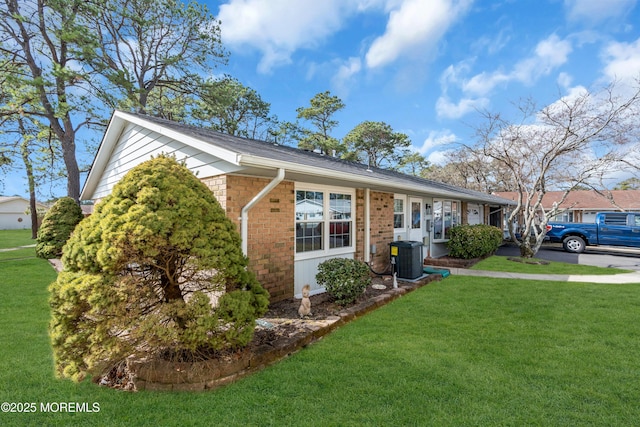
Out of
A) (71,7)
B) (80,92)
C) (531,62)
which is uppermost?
(71,7)

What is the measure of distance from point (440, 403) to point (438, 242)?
913cm

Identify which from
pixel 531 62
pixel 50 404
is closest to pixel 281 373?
pixel 50 404

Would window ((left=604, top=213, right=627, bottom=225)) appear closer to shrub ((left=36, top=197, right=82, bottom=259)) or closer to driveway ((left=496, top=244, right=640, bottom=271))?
driveway ((left=496, top=244, right=640, bottom=271))

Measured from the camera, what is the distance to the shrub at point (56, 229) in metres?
10.8

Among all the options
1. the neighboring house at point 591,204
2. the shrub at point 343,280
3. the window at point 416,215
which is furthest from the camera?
the neighboring house at point 591,204

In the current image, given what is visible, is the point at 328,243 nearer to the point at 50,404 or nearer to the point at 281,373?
the point at 281,373

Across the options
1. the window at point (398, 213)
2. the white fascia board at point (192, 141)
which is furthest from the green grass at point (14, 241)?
the window at point (398, 213)

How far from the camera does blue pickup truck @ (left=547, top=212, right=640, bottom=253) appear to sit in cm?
1255

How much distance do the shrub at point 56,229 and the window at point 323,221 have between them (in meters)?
10.4

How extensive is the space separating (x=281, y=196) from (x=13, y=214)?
4960 centimetres

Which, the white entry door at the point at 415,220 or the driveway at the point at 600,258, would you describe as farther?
the driveway at the point at 600,258

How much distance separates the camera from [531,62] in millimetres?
10141

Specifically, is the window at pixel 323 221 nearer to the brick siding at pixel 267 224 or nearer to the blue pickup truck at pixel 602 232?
the brick siding at pixel 267 224

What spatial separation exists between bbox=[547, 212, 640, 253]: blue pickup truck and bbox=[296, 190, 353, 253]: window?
42.3 ft
